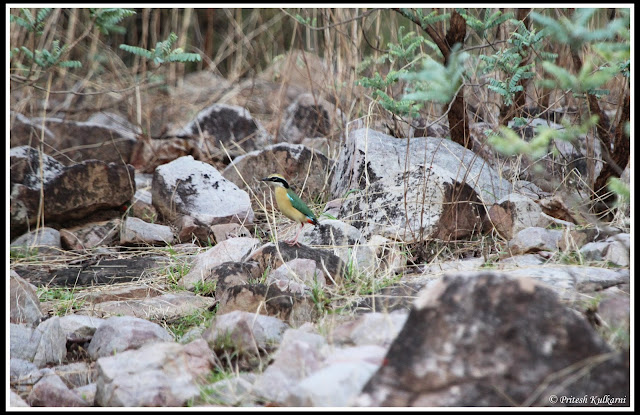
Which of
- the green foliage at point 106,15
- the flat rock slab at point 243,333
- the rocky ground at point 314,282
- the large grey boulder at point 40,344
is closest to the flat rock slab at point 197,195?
the rocky ground at point 314,282

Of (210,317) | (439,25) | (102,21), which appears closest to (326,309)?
(210,317)

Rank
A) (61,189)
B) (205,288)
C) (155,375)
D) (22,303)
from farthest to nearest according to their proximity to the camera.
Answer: (61,189)
(205,288)
(22,303)
(155,375)

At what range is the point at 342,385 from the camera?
2.25 m

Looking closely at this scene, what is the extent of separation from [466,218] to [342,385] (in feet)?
7.49

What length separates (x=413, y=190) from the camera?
14.4 feet

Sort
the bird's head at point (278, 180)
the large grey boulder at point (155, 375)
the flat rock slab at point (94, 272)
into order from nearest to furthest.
Answer: 1. the large grey boulder at point (155, 375)
2. the flat rock slab at point (94, 272)
3. the bird's head at point (278, 180)

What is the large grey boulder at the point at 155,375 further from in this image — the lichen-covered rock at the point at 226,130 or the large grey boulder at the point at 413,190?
the lichen-covered rock at the point at 226,130

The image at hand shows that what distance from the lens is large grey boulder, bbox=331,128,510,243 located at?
4.24 m

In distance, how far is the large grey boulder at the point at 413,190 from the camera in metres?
4.24

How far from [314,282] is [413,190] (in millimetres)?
1174

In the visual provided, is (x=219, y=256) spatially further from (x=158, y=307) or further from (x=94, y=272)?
(x=94, y=272)

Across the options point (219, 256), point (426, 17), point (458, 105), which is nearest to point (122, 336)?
point (219, 256)

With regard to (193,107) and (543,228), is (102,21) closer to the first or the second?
(543,228)
